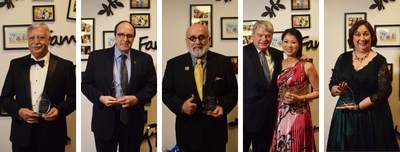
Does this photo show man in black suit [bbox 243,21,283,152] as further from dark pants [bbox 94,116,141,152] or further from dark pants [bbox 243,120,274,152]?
dark pants [bbox 94,116,141,152]

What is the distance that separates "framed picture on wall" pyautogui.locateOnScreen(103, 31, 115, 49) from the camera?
3.44 m

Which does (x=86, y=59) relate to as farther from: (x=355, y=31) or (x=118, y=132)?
(x=355, y=31)

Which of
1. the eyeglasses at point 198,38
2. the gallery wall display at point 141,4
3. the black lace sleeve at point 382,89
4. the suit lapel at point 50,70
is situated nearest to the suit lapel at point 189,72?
the eyeglasses at point 198,38

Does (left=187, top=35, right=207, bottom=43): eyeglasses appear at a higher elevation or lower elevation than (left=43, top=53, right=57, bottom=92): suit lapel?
higher

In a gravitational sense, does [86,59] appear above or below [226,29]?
below

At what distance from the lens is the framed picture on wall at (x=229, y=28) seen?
11.1ft

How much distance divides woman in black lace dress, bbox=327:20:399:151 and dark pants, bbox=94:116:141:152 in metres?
1.47

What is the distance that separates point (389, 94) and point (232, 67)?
1132mm

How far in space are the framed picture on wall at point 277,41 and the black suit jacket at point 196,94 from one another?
0.35 m

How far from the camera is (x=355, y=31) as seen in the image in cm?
333

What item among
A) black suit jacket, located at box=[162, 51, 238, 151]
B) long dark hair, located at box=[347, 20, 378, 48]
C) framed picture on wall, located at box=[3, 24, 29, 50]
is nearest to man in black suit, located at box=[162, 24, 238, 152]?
black suit jacket, located at box=[162, 51, 238, 151]

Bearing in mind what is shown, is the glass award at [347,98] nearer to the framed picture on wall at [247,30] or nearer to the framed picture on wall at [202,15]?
the framed picture on wall at [247,30]

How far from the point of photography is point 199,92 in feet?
11.1

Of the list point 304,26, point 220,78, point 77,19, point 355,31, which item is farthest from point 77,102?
point 355,31
